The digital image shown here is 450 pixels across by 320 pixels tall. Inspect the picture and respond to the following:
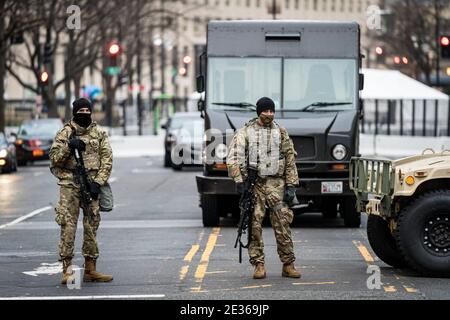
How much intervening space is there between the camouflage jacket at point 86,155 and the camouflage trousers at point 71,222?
0.12 metres

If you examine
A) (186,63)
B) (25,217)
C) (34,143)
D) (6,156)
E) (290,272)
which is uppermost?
(186,63)

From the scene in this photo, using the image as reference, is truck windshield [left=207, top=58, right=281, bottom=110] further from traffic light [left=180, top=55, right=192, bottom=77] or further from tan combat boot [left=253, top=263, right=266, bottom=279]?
traffic light [left=180, top=55, right=192, bottom=77]

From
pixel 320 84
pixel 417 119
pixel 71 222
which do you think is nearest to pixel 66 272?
pixel 71 222

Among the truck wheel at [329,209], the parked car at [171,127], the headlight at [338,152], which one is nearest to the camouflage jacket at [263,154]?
the headlight at [338,152]

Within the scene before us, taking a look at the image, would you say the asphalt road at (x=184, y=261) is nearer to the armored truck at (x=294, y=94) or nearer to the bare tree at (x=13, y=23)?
the armored truck at (x=294, y=94)

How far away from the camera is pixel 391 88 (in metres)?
45.9

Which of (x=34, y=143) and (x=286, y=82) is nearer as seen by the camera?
(x=286, y=82)

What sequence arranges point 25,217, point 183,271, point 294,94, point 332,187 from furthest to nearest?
point 25,217, point 294,94, point 332,187, point 183,271

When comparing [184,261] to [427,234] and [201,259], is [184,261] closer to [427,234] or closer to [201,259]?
[201,259]

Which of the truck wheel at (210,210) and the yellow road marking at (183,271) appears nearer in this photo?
the yellow road marking at (183,271)

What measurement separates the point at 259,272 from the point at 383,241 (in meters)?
1.70

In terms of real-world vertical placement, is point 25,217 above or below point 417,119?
above

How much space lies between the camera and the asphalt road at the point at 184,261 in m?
12.4
